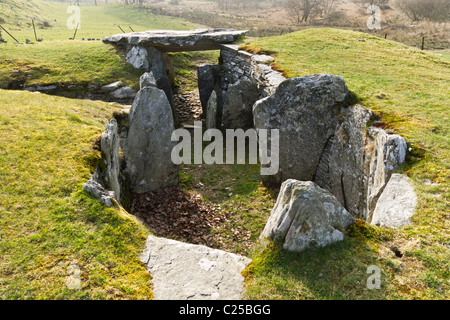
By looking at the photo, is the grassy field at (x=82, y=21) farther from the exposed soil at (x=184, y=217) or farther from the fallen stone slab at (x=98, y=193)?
the fallen stone slab at (x=98, y=193)

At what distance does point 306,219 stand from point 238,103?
12.2m

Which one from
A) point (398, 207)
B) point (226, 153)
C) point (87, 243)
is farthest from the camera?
point (226, 153)

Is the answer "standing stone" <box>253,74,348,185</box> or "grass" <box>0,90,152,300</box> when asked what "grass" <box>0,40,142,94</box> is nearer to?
"grass" <box>0,90,152,300</box>

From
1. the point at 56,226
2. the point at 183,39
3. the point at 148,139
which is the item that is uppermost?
the point at 183,39

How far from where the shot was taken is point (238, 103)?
707 inches

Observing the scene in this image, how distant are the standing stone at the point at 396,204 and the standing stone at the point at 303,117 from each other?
4163 mm

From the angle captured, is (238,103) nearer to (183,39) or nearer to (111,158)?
(183,39)

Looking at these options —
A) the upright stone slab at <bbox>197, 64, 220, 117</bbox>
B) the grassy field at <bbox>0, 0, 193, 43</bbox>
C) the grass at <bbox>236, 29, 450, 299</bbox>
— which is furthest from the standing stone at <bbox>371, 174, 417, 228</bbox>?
the grassy field at <bbox>0, 0, 193, 43</bbox>

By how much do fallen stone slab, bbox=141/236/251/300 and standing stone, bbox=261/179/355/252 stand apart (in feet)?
3.31

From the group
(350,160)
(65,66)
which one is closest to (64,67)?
(65,66)

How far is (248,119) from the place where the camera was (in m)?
18.5
